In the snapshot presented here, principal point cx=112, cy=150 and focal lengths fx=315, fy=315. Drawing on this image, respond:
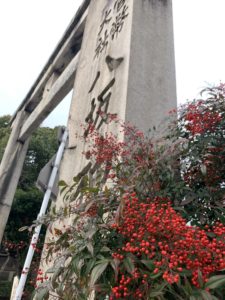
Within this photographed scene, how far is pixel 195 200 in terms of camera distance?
4.19ft

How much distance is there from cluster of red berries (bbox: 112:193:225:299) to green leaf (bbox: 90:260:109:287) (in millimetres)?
49

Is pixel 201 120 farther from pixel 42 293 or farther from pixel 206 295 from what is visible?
pixel 42 293

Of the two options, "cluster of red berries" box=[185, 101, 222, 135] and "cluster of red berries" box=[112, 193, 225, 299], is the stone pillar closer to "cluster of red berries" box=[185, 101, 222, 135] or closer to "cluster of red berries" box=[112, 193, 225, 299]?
"cluster of red berries" box=[185, 101, 222, 135]

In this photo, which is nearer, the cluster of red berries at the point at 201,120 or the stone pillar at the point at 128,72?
the cluster of red berries at the point at 201,120

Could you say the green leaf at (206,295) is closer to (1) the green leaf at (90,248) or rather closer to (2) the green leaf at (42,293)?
(1) the green leaf at (90,248)

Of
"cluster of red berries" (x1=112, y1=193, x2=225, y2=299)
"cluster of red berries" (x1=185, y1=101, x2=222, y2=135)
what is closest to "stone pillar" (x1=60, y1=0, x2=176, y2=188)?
"cluster of red berries" (x1=185, y1=101, x2=222, y2=135)

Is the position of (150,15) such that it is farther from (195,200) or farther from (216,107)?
(195,200)

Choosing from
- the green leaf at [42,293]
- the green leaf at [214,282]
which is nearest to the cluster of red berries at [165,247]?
the green leaf at [214,282]

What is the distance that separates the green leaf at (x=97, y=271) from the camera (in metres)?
0.90

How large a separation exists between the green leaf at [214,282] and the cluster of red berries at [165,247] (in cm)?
2

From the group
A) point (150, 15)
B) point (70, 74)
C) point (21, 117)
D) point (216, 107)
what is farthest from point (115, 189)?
point (21, 117)

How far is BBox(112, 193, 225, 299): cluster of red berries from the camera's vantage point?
0.86 m

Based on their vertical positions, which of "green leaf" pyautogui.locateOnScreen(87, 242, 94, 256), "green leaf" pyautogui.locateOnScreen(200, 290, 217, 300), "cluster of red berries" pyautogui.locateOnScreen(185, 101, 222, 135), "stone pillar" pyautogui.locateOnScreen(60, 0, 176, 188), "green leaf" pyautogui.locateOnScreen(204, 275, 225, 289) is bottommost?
"green leaf" pyautogui.locateOnScreen(200, 290, 217, 300)

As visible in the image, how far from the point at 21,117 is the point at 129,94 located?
16.0ft
